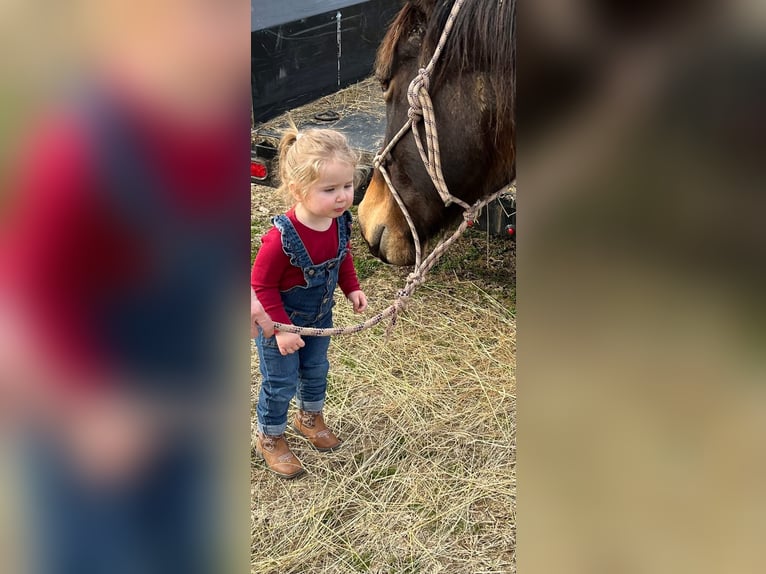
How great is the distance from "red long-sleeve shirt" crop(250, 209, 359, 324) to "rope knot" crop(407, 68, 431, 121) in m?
0.42

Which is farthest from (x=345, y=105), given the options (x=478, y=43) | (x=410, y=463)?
(x=410, y=463)

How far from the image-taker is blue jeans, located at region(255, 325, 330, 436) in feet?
7.40

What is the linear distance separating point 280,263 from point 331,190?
0.77 ft

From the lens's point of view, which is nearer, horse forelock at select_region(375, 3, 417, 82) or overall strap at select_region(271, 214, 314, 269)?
overall strap at select_region(271, 214, 314, 269)

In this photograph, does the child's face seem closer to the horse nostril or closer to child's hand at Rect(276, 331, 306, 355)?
child's hand at Rect(276, 331, 306, 355)

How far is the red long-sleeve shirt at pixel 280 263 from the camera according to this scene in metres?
2.09

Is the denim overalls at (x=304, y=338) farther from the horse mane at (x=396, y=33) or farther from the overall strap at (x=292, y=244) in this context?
the horse mane at (x=396, y=33)

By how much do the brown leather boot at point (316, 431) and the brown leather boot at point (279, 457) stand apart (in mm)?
117
